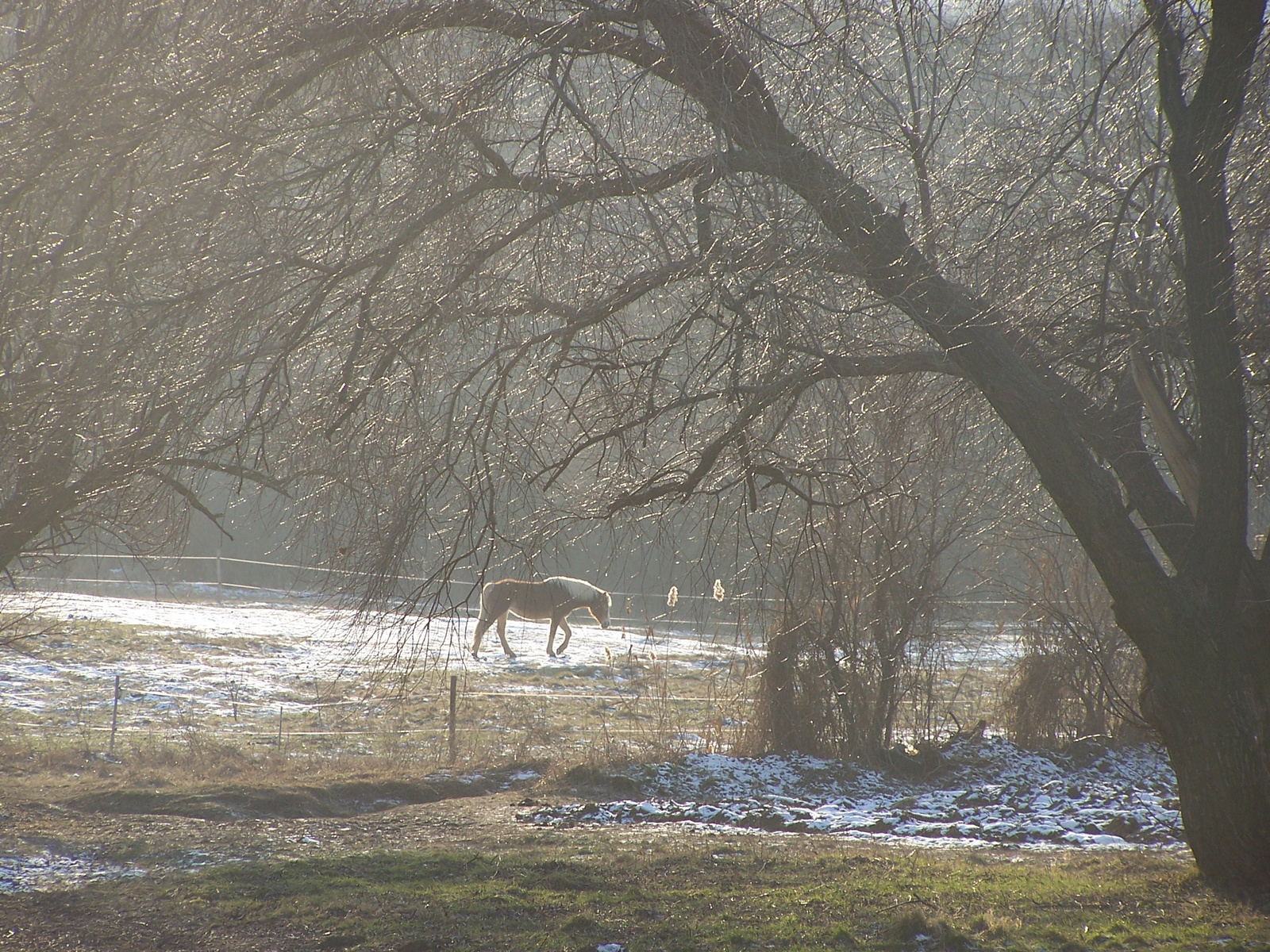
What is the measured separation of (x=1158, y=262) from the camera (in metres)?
6.50

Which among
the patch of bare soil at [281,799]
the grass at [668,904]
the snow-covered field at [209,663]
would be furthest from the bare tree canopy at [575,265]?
the snow-covered field at [209,663]

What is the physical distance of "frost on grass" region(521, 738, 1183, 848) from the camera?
823 cm

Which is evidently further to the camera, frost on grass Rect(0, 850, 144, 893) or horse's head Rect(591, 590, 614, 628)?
horse's head Rect(591, 590, 614, 628)

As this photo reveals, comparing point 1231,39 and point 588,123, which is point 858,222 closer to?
point 588,123

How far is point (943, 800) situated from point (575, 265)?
637 centimetres

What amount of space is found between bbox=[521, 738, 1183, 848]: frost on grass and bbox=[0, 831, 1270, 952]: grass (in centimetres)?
134

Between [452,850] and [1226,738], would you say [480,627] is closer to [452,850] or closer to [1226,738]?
[452,850]

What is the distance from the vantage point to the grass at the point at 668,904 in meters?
4.89

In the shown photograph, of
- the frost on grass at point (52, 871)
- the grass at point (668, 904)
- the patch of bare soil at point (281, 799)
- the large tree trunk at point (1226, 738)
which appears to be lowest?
the patch of bare soil at point (281, 799)

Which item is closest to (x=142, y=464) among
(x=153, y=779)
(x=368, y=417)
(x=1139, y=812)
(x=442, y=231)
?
(x=368, y=417)

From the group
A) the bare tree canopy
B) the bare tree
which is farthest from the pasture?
the bare tree canopy

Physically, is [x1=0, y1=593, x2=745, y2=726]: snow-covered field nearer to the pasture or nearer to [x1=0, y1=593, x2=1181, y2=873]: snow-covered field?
[x1=0, y1=593, x2=1181, y2=873]: snow-covered field

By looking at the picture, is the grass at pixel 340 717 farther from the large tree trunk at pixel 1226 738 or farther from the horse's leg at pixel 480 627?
the large tree trunk at pixel 1226 738

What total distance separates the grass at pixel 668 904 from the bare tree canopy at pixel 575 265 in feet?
2.48
